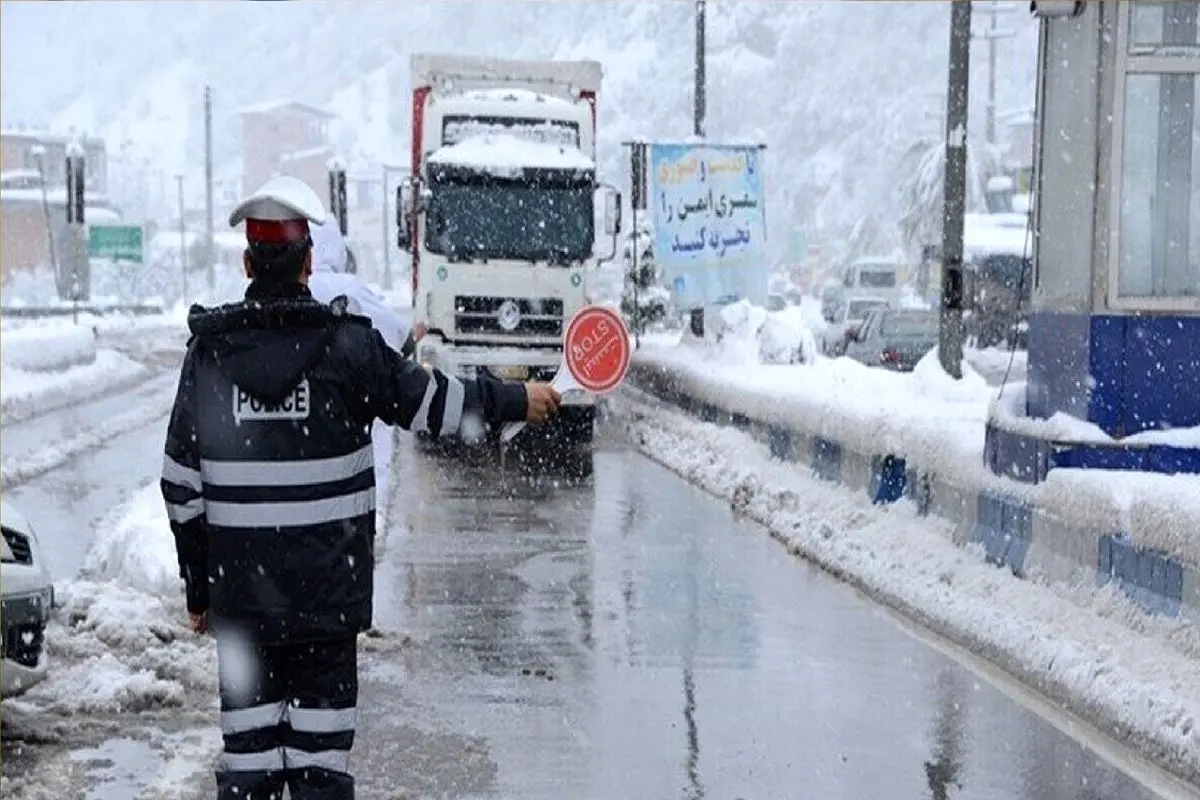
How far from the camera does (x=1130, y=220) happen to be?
11391 millimetres

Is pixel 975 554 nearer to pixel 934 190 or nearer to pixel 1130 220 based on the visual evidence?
pixel 1130 220

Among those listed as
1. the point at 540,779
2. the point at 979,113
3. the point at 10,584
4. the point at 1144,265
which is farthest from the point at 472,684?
the point at 979,113

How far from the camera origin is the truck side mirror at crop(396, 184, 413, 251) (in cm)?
2369

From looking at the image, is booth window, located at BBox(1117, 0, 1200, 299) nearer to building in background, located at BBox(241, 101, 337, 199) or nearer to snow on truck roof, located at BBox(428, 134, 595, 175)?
snow on truck roof, located at BBox(428, 134, 595, 175)

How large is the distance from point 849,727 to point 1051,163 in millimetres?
4885

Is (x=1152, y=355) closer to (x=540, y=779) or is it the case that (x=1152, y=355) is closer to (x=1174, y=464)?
(x=1174, y=464)

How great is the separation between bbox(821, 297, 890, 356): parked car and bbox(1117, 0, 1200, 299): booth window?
28.9 metres

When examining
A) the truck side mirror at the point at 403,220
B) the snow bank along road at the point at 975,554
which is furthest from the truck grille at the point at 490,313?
the snow bank along road at the point at 975,554

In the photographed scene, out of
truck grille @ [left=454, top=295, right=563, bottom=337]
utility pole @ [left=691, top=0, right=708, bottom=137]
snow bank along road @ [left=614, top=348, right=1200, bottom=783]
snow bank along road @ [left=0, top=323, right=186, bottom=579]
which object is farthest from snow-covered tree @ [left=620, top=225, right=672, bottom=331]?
snow bank along road @ [left=614, top=348, right=1200, bottom=783]

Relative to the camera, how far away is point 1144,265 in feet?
37.5

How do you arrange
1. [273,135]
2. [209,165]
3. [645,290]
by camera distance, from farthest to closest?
[273,135] → [209,165] → [645,290]

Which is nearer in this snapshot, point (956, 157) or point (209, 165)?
point (956, 157)

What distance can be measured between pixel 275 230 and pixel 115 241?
280 ft

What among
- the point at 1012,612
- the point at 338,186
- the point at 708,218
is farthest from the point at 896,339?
the point at 1012,612
